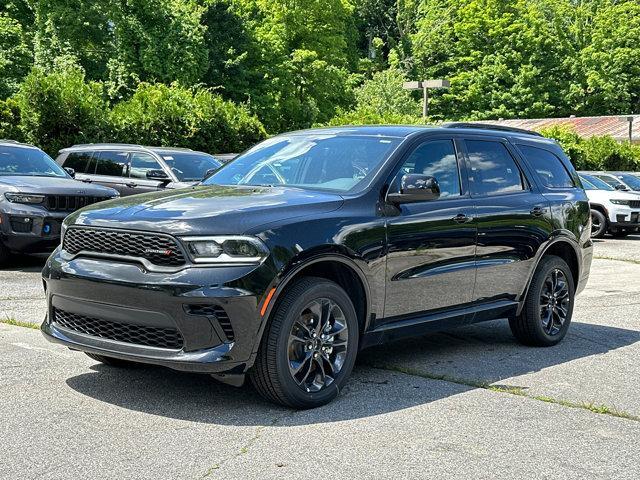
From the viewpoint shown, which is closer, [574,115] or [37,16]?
[37,16]

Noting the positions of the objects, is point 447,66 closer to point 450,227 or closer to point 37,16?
point 37,16

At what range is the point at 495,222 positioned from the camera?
707 cm

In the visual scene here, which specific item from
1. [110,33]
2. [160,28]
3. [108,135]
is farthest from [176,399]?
[110,33]

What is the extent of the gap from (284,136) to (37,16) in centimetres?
4403

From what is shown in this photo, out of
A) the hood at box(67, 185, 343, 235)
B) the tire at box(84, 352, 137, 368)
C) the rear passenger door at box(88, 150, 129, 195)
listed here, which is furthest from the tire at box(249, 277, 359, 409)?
the rear passenger door at box(88, 150, 129, 195)

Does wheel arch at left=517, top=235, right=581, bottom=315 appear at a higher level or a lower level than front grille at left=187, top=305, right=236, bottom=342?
lower

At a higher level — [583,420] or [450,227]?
[450,227]

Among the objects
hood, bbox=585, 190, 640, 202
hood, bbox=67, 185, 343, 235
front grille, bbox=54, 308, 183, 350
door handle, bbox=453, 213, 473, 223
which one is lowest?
hood, bbox=585, 190, 640, 202

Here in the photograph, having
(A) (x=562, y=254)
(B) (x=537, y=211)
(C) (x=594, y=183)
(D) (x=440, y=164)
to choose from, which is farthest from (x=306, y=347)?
(C) (x=594, y=183)

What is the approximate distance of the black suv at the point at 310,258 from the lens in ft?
16.8

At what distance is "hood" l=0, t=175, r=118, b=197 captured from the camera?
1178cm

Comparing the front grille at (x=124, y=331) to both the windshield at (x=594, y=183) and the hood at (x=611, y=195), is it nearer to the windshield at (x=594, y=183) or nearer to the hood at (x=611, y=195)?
the hood at (x=611, y=195)

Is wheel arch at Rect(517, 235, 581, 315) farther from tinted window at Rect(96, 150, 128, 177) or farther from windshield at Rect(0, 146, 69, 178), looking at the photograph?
tinted window at Rect(96, 150, 128, 177)

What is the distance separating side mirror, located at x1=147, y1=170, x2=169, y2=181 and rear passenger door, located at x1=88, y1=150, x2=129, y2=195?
2.95 feet
